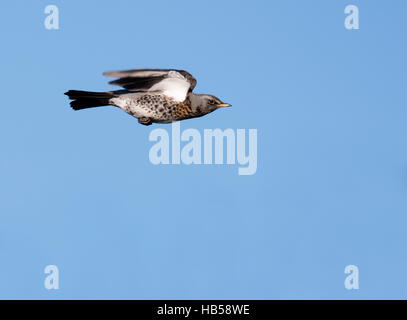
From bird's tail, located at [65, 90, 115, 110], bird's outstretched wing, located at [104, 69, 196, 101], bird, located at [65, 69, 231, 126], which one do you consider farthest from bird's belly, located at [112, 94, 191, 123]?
bird's tail, located at [65, 90, 115, 110]

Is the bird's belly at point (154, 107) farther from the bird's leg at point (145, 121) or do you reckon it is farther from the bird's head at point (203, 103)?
the bird's head at point (203, 103)

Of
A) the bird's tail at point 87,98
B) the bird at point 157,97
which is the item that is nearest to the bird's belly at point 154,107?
the bird at point 157,97

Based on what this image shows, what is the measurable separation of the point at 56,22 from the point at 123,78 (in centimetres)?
263

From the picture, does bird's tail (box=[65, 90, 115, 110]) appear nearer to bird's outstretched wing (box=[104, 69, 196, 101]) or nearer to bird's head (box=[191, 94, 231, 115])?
bird's outstretched wing (box=[104, 69, 196, 101])

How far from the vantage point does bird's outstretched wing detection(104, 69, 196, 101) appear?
1694 cm

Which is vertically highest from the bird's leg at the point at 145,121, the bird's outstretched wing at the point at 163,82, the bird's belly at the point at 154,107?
the bird's outstretched wing at the point at 163,82

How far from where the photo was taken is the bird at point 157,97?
55.9 feet

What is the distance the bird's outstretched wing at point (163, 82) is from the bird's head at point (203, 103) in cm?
24

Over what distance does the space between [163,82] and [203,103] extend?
0.93 metres

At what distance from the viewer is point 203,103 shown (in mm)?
17250

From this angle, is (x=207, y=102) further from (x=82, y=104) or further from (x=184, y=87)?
(x=82, y=104)

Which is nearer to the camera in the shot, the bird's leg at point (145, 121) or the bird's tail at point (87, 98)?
the bird's leg at point (145, 121)

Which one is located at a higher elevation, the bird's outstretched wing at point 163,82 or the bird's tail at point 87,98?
the bird's outstretched wing at point 163,82
